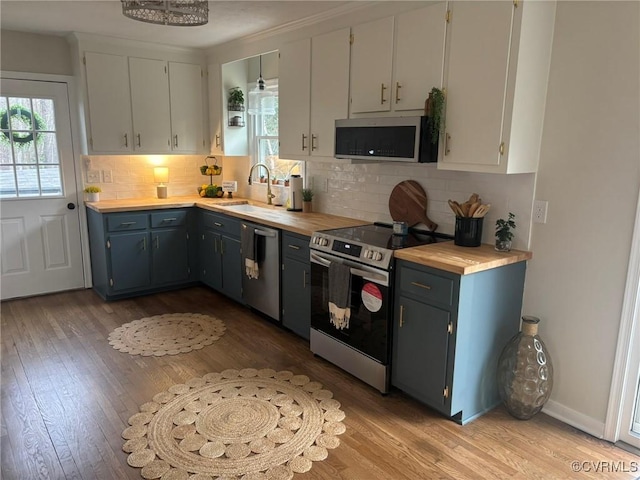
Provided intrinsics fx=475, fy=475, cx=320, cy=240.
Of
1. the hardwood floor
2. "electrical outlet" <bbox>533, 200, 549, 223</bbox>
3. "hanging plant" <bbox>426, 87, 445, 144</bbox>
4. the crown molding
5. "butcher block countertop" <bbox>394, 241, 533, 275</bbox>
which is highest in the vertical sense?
the crown molding

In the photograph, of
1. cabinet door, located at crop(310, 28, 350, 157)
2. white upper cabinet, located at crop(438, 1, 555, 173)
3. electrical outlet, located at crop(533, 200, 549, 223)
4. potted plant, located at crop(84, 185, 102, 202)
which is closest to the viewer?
white upper cabinet, located at crop(438, 1, 555, 173)

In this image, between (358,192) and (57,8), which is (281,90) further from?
(57,8)

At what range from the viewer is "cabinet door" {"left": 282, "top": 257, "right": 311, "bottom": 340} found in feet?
11.4

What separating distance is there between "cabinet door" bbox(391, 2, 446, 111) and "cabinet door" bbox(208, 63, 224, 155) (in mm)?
2459

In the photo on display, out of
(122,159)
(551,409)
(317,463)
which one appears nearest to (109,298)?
(122,159)

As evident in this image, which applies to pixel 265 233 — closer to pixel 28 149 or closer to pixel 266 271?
pixel 266 271

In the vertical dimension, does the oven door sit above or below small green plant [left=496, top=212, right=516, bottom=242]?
below

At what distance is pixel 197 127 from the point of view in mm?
5082

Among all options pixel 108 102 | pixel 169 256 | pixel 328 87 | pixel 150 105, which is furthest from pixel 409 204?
pixel 108 102

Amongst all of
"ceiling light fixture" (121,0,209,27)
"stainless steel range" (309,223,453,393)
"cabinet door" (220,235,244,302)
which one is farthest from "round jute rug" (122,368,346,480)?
"ceiling light fixture" (121,0,209,27)

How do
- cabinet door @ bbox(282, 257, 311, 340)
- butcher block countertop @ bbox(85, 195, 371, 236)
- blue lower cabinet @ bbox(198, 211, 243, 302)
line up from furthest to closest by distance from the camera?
1. blue lower cabinet @ bbox(198, 211, 243, 302)
2. butcher block countertop @ bbox(85, 195, 371, 236)
3. cabinet door @ bbox(282, 257, 311, 340)

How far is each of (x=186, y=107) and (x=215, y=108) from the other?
299 millimetres

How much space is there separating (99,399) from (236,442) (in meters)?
0.97

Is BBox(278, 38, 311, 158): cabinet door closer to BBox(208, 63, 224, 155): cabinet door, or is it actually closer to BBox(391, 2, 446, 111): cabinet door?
BBox(391, 2, 446, 111): cabinet door
